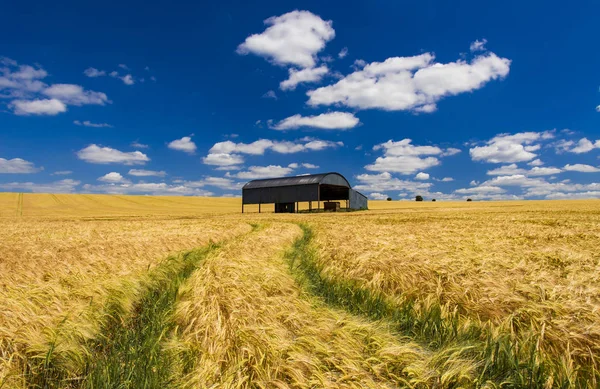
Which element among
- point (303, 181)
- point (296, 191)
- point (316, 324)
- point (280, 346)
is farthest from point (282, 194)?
point (280, 346)

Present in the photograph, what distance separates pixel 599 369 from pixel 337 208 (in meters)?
53.0

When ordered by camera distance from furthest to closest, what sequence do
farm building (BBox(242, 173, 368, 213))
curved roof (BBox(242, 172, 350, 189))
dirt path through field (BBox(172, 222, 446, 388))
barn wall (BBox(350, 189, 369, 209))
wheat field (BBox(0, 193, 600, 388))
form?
barn wall (BBox(350, 189, 369, 209)) < curved roof (BBox(242, 172, 350, 189)) < farm building (BBox(242, 173, 368, 213)) < wheat field (BBox(0, 193, 600, 388)) < dirt path through field (BBox(172, 222, 446, 388))

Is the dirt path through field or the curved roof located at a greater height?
the curved roof

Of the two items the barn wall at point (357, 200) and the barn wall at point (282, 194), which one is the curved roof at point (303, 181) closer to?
the barn wall at point (282, 194)

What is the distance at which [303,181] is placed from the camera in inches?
2052

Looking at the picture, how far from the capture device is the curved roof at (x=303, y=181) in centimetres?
5097

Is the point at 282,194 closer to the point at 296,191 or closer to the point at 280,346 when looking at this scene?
the point at 296,191

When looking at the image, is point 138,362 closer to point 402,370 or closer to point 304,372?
point 304,372

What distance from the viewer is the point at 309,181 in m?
51.1

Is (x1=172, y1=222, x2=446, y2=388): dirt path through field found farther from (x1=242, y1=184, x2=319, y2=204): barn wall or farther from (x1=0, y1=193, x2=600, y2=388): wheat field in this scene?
(x1=242, y1=184, x2=319, y2=204): barn wall

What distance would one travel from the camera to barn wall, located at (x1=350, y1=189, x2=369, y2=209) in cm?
6066

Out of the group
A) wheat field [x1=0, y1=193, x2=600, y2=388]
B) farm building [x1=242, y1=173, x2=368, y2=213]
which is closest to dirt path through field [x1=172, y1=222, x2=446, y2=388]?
wheat field [x1=0, y1=193, x2=600, y2=388]

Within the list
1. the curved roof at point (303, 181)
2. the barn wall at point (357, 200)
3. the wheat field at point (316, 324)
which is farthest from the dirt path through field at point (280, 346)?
the barn wall at point (357, 200)

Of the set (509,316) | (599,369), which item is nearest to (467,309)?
(509,316)
